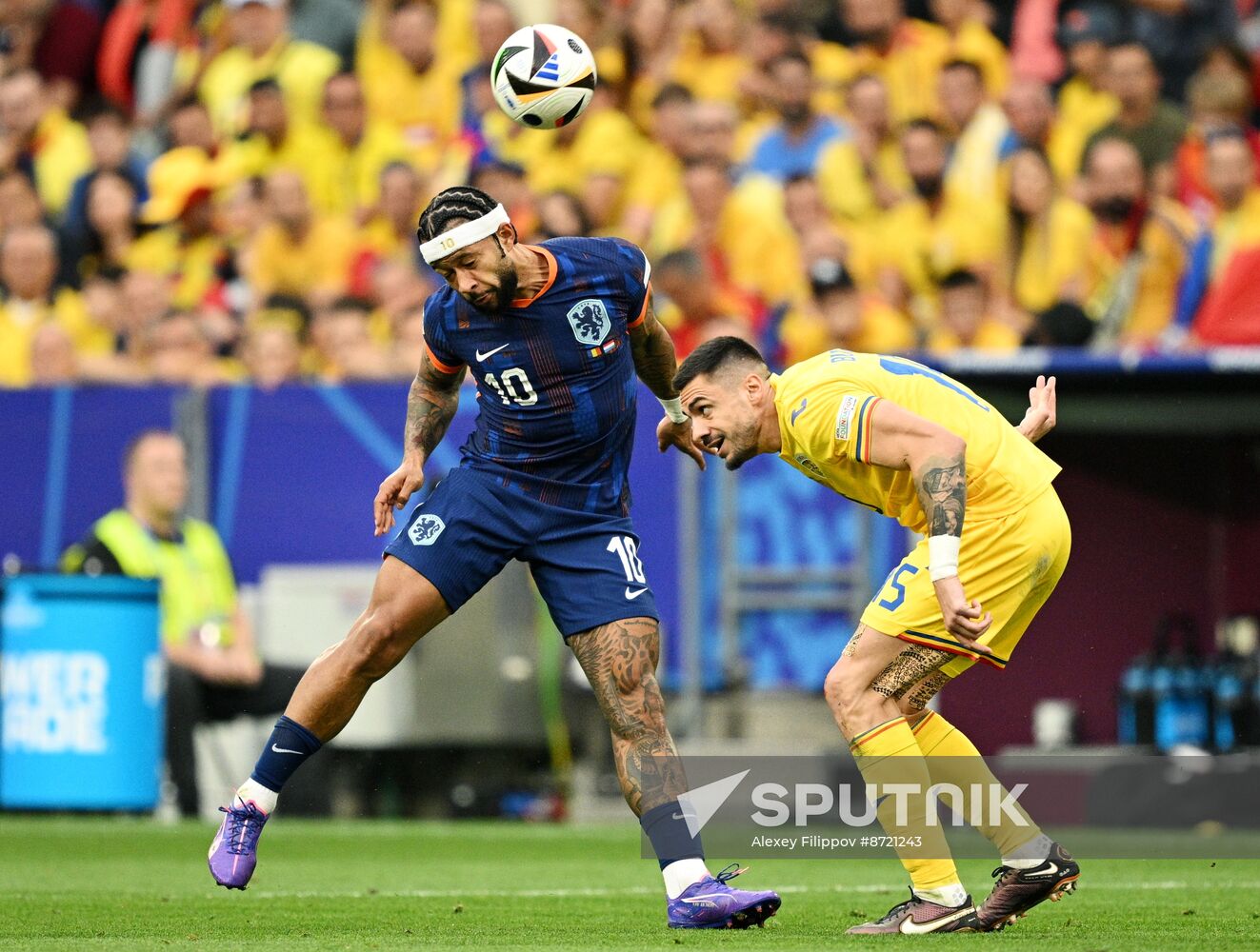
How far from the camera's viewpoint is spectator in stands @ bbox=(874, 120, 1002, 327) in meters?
13.1

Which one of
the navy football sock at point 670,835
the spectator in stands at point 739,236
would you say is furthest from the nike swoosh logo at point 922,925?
the spectator in stands at point 739,236

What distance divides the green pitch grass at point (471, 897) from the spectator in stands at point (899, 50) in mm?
6194

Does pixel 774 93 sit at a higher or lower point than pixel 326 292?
higher

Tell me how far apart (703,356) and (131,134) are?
11.3m

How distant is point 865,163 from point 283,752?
323 inches

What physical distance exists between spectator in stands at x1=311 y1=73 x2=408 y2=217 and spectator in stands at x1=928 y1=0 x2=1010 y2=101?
156 inches

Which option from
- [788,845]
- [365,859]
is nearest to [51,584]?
[365,859]

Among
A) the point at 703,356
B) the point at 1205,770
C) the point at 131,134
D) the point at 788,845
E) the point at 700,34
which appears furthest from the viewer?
the point at 131,134

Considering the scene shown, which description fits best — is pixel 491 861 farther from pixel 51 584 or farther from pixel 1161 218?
pixel 1161 218

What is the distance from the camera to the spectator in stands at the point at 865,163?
45.0 feet

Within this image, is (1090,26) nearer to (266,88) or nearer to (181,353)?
(266,88)

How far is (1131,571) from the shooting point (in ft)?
41.9

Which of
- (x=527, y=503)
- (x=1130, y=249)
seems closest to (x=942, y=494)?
(x=527, y=503)

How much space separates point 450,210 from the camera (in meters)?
6.41
